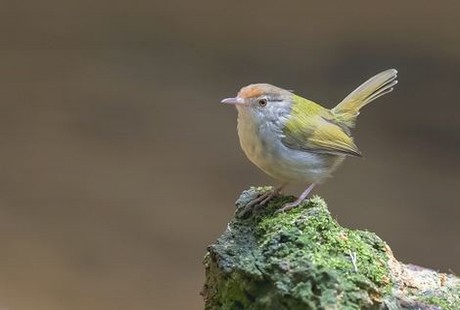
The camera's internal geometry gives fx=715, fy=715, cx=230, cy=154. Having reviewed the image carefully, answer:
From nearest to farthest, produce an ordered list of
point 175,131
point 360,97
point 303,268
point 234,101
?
point 303,268 → point 234,101 → point 360,97 → point 175,131

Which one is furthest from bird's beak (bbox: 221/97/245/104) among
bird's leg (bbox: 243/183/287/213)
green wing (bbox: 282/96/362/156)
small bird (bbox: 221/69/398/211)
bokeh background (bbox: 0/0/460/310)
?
bokeh background (bbox: 0/0/460/310)

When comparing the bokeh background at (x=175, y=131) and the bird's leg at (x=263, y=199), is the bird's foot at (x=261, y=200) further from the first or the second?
the bokeh background at (x=175, y=131)

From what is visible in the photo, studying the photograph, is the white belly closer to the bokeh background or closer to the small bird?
the small bird

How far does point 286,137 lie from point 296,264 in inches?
15.4

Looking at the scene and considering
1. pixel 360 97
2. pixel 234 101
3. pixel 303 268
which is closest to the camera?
pixel 303 268

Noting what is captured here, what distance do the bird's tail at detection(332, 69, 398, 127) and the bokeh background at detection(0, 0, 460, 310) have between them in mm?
1192

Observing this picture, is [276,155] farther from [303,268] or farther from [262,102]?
[303,268]

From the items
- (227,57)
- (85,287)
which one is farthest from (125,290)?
(227,57)

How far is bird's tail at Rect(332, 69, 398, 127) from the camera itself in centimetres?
183

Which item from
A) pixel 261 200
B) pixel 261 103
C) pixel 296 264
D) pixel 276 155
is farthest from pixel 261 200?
pixel 296 264

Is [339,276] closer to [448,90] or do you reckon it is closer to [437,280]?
[437,280]

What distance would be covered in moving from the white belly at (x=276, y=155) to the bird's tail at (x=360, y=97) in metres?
0.19

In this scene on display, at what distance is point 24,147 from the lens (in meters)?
3.25

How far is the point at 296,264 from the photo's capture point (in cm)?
131
